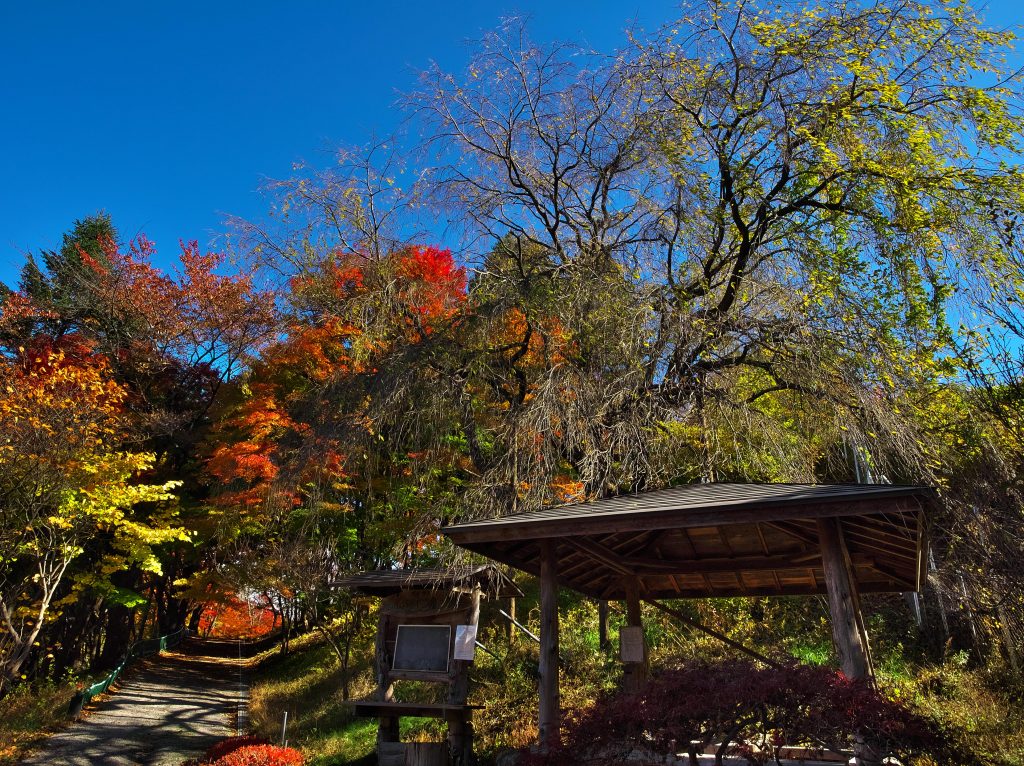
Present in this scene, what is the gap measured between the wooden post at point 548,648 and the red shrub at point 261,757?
4.91 m

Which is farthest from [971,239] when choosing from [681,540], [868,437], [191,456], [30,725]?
[191,456]

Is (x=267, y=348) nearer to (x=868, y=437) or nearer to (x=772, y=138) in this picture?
(x=772, y=138)

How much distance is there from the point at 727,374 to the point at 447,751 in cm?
692

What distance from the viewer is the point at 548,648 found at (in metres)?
6.71

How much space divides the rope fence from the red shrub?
21.1ft

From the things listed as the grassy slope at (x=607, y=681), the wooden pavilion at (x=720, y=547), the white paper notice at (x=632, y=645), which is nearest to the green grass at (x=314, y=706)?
the grassy slope at (x=607, y=681)

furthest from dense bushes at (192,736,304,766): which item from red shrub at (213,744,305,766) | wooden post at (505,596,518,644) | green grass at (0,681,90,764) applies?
wooden post at (505,596,518,644)

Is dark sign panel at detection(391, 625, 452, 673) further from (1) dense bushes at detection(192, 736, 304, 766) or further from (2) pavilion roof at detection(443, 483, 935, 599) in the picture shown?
(2) pavilion roof at detection(443, 483, 935, 599)

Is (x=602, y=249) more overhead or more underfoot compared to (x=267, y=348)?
more underfoot

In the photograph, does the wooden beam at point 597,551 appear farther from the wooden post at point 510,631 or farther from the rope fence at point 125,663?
the rope fence at point 125,663

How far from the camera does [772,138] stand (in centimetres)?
995

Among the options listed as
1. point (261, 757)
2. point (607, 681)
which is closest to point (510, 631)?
point (607, 681)

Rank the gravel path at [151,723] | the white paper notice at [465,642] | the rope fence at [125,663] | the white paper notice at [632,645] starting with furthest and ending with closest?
the rope fence at [125,663]
the gravel path at [151,723]
the white paper notice at [465,642]
the white paper notice at [632,645]

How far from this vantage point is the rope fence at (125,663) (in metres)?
14.2
